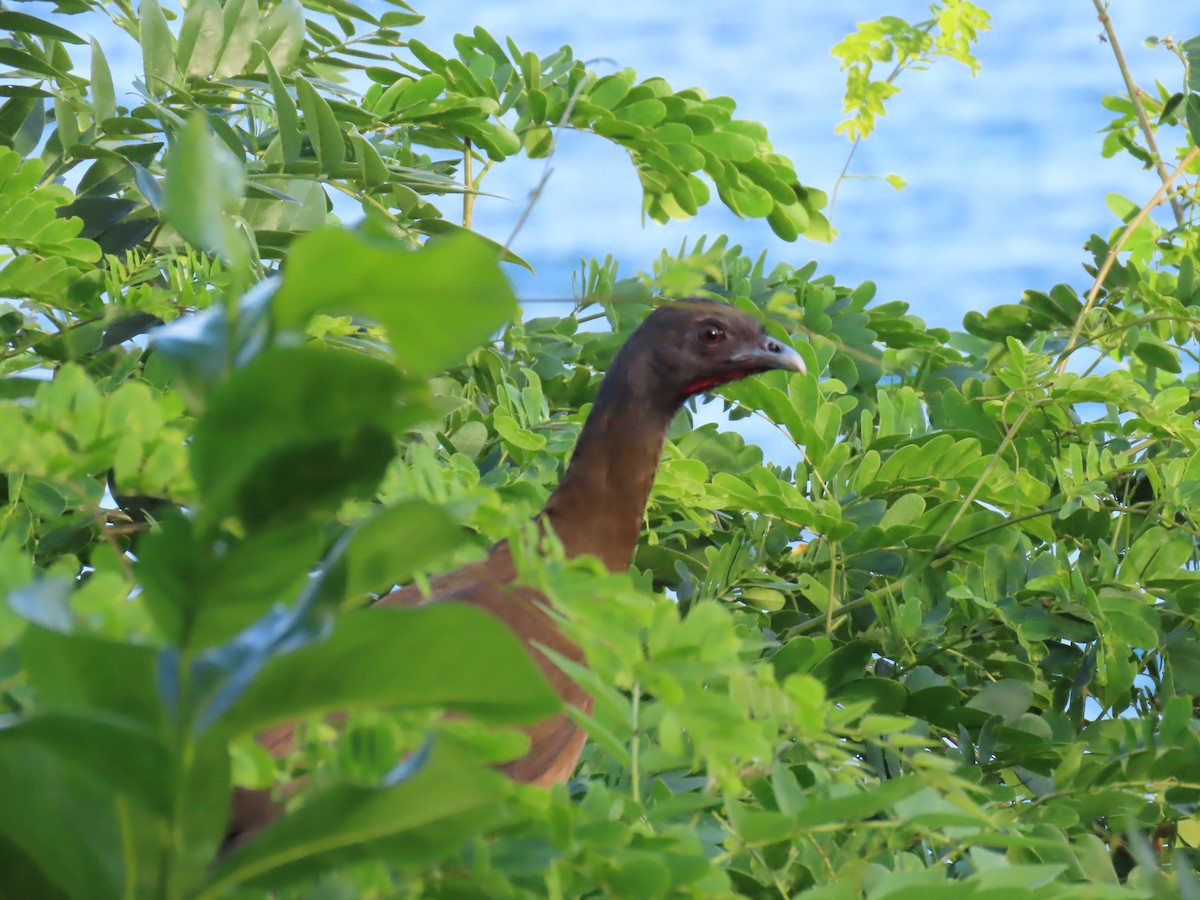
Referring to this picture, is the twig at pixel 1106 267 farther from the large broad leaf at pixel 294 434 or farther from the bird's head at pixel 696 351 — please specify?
the large broad leaf at pixel 294 434

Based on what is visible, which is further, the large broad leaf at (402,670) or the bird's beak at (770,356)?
the bird's beak at (770,356)

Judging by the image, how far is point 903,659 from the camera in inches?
64.8

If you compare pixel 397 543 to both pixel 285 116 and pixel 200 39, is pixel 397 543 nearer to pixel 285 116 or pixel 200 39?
pixel 285 116

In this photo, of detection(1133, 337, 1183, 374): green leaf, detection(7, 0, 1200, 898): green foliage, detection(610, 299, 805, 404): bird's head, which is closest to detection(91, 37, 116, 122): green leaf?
detection(7, 0, 1200, 898): green foliage

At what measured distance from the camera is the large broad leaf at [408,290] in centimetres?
30

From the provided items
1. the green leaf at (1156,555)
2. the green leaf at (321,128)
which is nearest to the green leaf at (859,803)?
the green leaf at (1156,555)

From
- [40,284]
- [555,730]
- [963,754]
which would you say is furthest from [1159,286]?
[40,284]

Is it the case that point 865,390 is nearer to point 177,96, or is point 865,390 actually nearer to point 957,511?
point 957,511

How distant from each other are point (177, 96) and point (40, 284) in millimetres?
451

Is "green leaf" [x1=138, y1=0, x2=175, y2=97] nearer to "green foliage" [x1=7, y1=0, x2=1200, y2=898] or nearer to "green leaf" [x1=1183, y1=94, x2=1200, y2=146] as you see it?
"green foliage" [x1=7, y1=0, x2=1200, y2=898]

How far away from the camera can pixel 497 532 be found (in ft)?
1.63

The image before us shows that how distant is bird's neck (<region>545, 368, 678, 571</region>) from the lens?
66.7 inches

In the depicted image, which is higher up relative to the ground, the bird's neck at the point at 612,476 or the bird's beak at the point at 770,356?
the bird's beak at the point at 770,356

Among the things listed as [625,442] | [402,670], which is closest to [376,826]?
[402,670]
